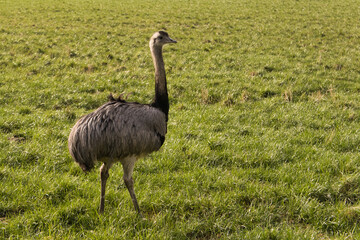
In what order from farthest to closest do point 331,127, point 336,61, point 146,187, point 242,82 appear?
1. point 336,61
2. point 242,82
3. point 331,127
4. point 146,187

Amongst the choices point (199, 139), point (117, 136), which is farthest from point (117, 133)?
point (199, 139)

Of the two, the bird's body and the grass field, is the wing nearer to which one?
the bird's body

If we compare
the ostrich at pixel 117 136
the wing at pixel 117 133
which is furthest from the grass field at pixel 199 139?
the wing at pixel 117 133

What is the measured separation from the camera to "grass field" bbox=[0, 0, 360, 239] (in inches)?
173

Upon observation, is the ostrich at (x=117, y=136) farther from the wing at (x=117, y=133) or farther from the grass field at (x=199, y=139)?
the grass field at (x=199, y=139)

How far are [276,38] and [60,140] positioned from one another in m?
14.0

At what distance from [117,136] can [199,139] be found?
3.04 m

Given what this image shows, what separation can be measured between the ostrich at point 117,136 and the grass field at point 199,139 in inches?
29.7

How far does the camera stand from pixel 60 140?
6.59 metres

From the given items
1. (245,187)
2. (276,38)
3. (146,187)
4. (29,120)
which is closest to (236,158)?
(245,187)

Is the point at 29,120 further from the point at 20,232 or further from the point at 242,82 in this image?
the point at 242,82

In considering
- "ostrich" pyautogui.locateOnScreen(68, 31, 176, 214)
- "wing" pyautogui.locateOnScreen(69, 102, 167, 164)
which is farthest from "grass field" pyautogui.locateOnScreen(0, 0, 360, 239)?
"wing" pyautogui.locateOnScreen(69, 102, 167, 164)

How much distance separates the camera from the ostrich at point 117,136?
4.05 m

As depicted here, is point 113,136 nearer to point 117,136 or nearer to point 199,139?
point 117,136
